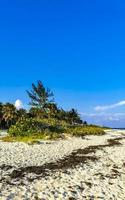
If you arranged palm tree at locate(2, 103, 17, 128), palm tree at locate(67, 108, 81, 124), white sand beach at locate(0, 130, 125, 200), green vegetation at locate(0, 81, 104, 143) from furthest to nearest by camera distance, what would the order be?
palm tree at locate(67, 108, 81, 124)
palm tree at locate(2, 103, 17, 128)
green vegetation at locate(0, 81, 104, 143)
white sand beach at locate(0, 130, 125, 200)

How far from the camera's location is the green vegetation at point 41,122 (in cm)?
6191

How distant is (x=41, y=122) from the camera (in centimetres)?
7688

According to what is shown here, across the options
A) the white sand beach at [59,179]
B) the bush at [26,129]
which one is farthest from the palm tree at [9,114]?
the white sand beach at [59,179]

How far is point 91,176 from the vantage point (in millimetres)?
23422

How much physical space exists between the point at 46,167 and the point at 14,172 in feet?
12.0

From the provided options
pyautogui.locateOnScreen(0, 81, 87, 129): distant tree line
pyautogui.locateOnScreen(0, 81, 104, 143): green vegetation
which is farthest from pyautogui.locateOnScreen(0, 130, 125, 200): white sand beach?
pyautogui.locateOnScreen(0, 81, 87, 129): distant tree line

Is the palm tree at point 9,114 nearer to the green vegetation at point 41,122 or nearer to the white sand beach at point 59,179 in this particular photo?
the green vegetation at point 41,122

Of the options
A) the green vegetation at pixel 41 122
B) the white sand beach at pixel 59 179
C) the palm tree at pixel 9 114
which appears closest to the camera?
the white sand beach at pixel 59 179

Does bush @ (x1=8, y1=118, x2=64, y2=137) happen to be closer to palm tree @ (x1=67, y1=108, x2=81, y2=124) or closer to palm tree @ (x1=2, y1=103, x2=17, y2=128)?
palm tree @ (x1=2, y1=103, x2=17, y2=128)

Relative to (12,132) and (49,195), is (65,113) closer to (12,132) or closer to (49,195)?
(12,132)

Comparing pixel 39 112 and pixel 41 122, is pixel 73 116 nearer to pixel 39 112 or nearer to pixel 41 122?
pixel 39 112

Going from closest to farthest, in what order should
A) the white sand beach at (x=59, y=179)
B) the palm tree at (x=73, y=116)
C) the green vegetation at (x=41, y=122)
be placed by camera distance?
the white sand beach at (x=59, y=179) → the green vegetation at (x=41, y=122) → the palm tree at (x=73, y=116)

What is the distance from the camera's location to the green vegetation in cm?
6191

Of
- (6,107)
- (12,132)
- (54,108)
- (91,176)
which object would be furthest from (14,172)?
(54,108)
